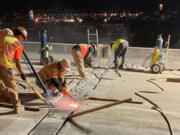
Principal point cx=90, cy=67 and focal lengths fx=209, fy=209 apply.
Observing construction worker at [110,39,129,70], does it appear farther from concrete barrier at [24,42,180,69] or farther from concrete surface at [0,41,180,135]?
concrete surface at [0,41,180,135]

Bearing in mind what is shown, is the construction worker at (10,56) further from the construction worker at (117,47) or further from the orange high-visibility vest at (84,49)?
the construction worker at (117,47)

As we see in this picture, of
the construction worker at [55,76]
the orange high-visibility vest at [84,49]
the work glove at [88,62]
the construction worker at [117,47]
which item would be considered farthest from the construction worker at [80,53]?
the construction worker at [117,47]

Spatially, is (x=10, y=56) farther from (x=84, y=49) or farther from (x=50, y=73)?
(x=84, y=49)

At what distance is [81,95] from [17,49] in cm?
237

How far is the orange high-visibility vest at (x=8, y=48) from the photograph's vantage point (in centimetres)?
425

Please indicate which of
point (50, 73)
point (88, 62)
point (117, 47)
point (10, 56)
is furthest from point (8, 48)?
point (117, 47)

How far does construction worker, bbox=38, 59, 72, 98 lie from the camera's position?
5121 millimetres

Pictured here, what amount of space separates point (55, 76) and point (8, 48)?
52.7 inches

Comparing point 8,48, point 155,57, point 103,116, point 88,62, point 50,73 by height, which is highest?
point 8,48

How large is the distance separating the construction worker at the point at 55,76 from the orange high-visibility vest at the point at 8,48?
1.12 m

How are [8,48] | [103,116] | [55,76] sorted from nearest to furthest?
1. [8,48]
2. [103,116]
3. [55,76]

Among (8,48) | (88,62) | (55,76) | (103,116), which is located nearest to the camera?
(8,48)

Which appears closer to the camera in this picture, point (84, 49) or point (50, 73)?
point (50, 73)

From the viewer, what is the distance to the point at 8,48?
168 inches
